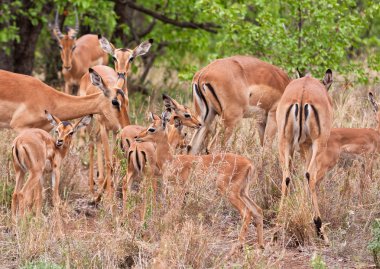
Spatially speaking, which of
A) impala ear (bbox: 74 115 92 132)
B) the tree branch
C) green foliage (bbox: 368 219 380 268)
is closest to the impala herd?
impala ear (bbox: 74 115 92 132)

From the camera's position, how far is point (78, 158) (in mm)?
9289

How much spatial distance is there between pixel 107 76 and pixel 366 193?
10.6 ft

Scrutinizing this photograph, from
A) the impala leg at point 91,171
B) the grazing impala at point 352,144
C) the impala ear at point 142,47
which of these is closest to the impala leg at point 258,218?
the grazing impala at point 352,144

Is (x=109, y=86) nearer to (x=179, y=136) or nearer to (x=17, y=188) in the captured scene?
(x=179, y=136)

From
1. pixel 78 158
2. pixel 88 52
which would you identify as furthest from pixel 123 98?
pixel 88 52

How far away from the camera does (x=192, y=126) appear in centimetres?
848

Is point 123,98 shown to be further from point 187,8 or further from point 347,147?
point 187,8

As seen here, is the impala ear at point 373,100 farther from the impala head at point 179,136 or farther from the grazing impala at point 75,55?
the grazing impala at point 75,55

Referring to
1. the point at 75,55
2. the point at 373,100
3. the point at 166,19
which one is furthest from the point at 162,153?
the point at 166,19

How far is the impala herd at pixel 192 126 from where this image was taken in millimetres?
7297

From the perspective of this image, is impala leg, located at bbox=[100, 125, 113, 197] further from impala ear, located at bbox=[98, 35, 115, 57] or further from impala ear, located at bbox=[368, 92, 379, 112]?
impala ear, located at bbox=[368, 92, 379, 112]

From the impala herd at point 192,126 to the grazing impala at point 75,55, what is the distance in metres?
2.46

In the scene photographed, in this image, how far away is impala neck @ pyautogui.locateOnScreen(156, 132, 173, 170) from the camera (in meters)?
7.65

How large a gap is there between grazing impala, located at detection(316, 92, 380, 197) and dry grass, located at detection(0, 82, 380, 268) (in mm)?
166
